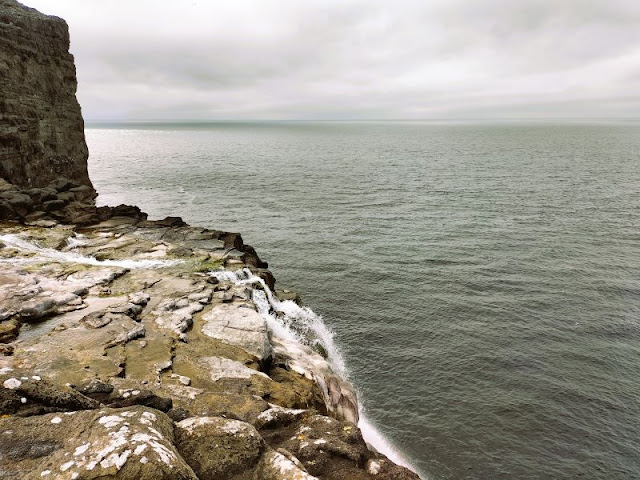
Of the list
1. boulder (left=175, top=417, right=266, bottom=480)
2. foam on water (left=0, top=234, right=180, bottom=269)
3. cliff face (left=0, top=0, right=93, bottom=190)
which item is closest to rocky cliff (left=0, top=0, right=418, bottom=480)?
boulder (left=175, top=417, right=266, bottom=480)

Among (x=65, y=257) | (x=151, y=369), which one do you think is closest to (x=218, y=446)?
(x=151, y=369)

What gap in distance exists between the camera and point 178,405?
557 inches

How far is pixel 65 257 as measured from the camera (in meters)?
30.1

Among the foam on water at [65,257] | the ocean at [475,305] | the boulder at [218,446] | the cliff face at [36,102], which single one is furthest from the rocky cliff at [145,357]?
the ocean at [475,305]

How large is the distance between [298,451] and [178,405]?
5594mm

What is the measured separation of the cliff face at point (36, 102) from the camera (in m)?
49.0

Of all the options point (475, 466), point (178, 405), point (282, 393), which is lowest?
point (475, 466)

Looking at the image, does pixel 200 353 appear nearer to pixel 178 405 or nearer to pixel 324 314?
pixel 178 405

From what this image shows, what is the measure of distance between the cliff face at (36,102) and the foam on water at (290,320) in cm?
3712

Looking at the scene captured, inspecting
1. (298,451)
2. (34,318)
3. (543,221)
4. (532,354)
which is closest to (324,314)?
(532,354)

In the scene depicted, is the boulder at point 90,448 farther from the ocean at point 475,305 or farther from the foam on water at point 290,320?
the ocean at point 475,305

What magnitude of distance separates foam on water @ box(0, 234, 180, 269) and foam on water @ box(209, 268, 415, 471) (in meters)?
4.92

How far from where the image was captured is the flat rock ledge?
810 cm

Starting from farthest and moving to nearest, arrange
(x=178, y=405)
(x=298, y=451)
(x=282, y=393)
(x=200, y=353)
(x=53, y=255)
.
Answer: (x=53, y=255) < (x=200, y=353) < (x=282, y=393) < (x=178, y=405) < (x=298, y=451)
